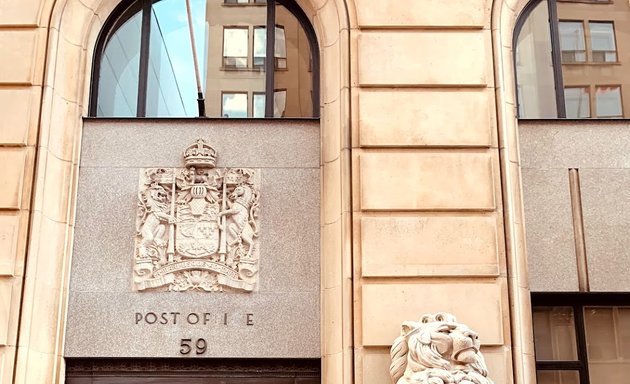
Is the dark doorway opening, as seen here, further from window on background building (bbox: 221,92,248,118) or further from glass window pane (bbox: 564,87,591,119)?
glass window pane (bbox: 564,87,591,119)

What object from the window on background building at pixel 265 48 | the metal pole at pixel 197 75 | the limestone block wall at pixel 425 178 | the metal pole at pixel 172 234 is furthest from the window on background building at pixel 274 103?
the metal pole at pixel 172 234

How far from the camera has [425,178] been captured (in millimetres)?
11070

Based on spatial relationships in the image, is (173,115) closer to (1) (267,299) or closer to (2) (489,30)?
(1) (267,299)

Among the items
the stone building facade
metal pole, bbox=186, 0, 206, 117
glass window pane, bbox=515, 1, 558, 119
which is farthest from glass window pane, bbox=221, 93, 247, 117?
glass window pane, bbox=515, 1, 558, 119

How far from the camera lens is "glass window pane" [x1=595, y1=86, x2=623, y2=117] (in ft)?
40.0

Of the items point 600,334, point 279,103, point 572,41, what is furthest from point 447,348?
point 572,41

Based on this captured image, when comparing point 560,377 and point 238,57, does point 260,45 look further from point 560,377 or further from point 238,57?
point 560,377

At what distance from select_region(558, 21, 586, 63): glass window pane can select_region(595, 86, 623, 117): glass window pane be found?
0.55 m

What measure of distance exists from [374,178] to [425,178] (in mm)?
651

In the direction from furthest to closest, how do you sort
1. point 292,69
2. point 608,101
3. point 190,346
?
point 292,69 → point 608,101 → point 190,346

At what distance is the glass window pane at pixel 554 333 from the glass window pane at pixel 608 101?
2.90 m

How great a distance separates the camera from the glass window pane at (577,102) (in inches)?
480

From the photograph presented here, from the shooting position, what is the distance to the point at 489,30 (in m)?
11.8

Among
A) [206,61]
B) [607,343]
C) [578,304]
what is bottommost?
[607,343]
